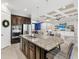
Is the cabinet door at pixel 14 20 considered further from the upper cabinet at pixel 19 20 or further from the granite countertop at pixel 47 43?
the granite countertop at pixel 47 43

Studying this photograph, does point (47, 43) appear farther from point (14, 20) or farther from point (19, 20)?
point (19, 20)

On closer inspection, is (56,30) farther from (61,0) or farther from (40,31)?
(61,0)

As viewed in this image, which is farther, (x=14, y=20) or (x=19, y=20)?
(x=19, y=20)

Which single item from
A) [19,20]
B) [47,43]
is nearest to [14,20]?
[19,20]

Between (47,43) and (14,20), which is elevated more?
(14,20)

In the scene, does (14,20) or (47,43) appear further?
(14,20)

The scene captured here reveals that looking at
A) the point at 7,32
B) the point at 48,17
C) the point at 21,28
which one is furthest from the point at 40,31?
the point at 21,28

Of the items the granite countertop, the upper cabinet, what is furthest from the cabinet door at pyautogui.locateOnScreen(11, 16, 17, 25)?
the granite countertop

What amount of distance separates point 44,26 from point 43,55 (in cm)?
214

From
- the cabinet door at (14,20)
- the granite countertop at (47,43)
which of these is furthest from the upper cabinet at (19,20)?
the granite countertop at (47,43)

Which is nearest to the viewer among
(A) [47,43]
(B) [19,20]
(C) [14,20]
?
(A) [47,43]

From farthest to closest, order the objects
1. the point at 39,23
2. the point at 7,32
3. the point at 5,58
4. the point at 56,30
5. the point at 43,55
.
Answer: the point at 7,32 → the point at 39,23 → the point at 56,30 → the point at 5,58 → the point at 43,55

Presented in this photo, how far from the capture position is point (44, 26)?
430 centimetres

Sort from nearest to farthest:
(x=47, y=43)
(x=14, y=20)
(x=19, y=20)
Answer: (x=47, y=43) < (x=14, y=20) < (x=19, y=20)
